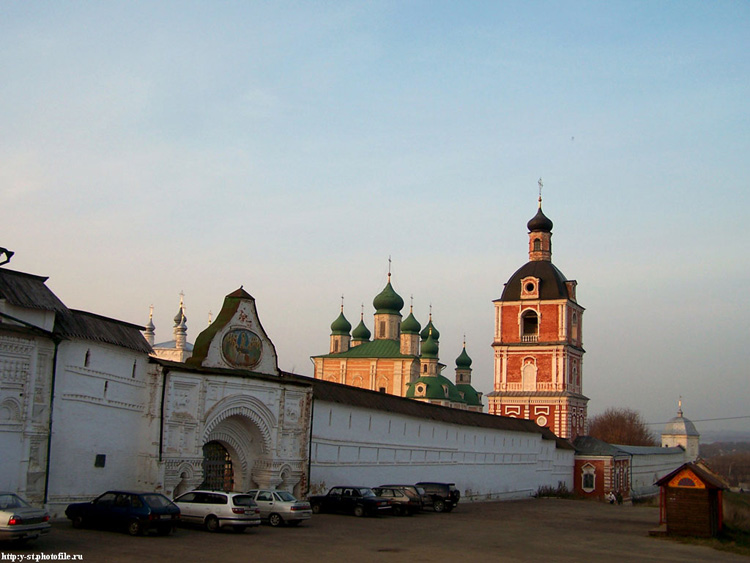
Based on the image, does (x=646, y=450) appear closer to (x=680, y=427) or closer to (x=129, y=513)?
(x=680, y=427)

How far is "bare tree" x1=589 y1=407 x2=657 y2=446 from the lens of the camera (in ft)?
392

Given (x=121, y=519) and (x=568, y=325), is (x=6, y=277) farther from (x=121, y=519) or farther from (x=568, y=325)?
(x=568, y=325)

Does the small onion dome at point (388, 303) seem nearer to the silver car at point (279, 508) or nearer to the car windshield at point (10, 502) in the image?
the silver car at point (279, 508)

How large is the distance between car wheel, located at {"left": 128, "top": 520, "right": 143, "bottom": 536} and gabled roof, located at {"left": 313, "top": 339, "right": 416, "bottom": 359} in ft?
222

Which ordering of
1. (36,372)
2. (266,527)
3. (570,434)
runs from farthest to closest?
(570,434)
(266,527)
(36,372)

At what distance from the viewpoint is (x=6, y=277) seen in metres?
20.0

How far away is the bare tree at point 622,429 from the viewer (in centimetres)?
11944

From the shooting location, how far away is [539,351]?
6200cm

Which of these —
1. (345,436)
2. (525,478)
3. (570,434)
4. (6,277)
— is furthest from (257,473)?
(570,434)

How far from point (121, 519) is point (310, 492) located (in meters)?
11.1

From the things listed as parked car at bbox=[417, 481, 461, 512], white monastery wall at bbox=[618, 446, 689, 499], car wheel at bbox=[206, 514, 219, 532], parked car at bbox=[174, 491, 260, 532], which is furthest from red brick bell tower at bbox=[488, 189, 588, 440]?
car wheel at bbox=[206, 514, 219, 532]

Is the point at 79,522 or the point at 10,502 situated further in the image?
the point at 79,522

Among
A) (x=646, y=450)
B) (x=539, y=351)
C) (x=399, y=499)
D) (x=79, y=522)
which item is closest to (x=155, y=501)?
(x=79, y=522)

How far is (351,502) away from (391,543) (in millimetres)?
6890
